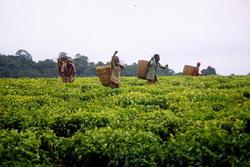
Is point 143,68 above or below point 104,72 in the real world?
above

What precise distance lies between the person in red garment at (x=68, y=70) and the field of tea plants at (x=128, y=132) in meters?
7.49

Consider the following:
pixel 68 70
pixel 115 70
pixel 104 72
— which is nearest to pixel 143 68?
pixel 115 70

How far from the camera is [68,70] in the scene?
24.6m

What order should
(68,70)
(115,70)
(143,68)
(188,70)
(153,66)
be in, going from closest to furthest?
1. (115,70)
2. (153,66)
3. (143,68)
4. (68,70)
5. (188,70)

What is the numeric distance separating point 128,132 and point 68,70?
14413mm

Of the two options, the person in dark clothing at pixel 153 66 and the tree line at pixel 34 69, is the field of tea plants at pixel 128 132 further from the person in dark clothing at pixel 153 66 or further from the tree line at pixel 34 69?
the tree line at pixel 34 69

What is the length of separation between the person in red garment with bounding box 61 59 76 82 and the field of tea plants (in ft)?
24.6

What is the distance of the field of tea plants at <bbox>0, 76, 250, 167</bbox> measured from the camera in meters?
9.09

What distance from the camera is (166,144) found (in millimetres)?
9828

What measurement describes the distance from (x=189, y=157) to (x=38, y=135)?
13.9 feet

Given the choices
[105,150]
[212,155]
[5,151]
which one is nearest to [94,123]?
[105,150]

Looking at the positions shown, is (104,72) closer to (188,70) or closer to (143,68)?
(143,68)

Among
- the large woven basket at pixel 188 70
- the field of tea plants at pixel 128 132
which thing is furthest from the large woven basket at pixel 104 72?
the large woven basket at pixel 188 70

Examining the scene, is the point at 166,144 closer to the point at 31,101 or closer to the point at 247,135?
the point at 247,135
